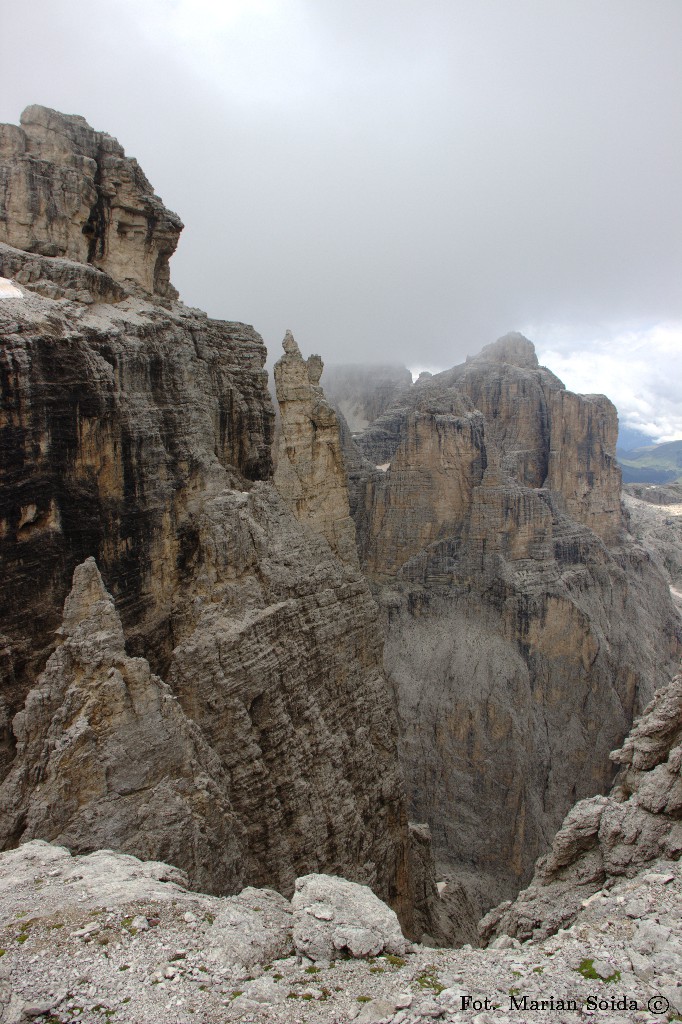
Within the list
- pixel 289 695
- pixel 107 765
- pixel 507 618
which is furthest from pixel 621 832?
pixel 507 618

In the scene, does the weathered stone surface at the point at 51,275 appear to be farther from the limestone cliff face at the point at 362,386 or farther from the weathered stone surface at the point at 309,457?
the limestone cliff face at the point at 362,386

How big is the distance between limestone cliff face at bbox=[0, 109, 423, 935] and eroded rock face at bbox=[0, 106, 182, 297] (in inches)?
2.4

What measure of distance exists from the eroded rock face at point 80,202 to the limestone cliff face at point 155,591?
0.06m

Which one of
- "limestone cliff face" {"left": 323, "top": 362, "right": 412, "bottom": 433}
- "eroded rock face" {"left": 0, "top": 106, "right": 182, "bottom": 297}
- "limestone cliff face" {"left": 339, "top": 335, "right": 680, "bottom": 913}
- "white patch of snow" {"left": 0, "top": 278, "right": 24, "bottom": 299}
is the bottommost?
"limestone cliff face" {"left": 339, "top": 335, "right": 680, "bottom": 913}

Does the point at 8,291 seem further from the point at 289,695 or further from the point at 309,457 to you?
the point at 289,695

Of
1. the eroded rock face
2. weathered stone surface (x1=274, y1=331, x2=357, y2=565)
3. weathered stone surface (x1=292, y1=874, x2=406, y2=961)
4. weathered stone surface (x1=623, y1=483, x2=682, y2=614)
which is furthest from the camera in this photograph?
weathered stone surface (x1=623, y1=483, x2=682, y2=614)

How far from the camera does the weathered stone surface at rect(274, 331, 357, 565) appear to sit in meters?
24.1

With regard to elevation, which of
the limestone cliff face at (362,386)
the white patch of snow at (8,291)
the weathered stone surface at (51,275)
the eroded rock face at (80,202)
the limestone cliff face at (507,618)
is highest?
the limestone cliff face at (362,386)

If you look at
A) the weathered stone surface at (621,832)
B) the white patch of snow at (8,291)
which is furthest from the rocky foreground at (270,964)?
the white patch of snow at (8,291)

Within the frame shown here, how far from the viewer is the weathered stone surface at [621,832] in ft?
44.2

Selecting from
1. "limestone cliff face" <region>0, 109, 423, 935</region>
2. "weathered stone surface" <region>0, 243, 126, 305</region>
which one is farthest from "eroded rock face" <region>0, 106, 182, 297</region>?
"weathered stone surface" <region>0, 243, 126, 305</region>

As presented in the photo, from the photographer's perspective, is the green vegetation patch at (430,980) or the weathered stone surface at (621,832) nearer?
the green vegetation patch at (430,980)

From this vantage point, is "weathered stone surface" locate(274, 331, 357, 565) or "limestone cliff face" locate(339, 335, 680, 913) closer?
"weathered stone surface" locate(274, 331, 357, 565)

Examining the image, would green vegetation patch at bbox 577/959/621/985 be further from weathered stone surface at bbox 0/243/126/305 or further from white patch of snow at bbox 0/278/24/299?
weathered stone surface at bbox 0/243/126/305
